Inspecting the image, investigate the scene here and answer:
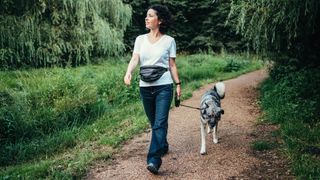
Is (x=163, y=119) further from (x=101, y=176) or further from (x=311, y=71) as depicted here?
(x=311, y=71)

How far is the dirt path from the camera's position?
19.0ft

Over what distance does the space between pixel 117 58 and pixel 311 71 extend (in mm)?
10587

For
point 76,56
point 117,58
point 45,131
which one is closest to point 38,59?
point 76,56

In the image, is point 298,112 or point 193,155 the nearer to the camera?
point 193,155

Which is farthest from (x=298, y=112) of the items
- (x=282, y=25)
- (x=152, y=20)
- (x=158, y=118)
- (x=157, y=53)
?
(x=152, y=20)

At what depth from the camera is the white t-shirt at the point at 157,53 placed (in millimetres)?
5621

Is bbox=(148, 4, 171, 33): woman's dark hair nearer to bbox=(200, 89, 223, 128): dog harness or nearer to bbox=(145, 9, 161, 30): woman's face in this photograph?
bbox=(145, 9, 161, 30): woman's face

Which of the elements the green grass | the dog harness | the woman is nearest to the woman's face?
the woman

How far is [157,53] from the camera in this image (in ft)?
18.4

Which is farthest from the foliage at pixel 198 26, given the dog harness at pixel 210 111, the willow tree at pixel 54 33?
the dog harness at pixel 210 111

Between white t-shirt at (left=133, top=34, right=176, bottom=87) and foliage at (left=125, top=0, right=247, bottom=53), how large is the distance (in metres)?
23.8

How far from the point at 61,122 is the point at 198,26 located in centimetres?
2263

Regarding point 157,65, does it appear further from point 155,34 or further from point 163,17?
point 163,17

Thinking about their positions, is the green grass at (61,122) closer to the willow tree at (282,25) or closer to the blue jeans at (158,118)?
the blue jeans at (158,118)
